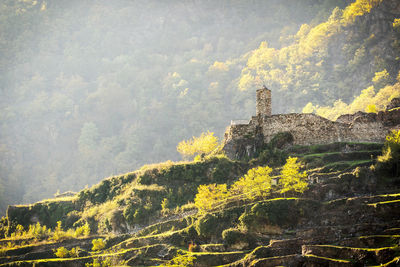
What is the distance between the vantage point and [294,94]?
146 m

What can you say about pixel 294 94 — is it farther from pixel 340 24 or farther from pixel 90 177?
pixel 90 177

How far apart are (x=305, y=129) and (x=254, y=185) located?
1361 centimetres

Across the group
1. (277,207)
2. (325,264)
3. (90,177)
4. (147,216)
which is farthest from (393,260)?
(90,177)

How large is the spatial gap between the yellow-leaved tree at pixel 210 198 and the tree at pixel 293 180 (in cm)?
742

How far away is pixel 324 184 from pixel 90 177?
4921 inches

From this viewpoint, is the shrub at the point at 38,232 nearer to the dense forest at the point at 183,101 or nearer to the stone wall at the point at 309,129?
the stone wall at the point at 309,129

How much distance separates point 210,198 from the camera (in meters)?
51.6

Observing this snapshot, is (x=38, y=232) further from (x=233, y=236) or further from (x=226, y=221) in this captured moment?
(x=233, y=236)

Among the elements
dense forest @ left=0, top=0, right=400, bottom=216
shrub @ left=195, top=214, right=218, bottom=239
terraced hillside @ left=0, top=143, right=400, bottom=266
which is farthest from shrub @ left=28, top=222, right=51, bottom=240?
dense forest @ left=0, top=0, right=400, bottom=216

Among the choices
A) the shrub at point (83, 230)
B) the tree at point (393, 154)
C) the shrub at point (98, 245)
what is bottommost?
the shrub at point (98, 245)

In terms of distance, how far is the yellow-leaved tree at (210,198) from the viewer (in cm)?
5134

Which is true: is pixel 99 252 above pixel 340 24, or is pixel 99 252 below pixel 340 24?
below

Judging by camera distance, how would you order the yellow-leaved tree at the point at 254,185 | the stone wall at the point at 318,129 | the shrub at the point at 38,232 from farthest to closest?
the shrub at the point at 38,232 → the stone wall at the point at 318,129 → the yellow-leaved tree at the point at 254,185

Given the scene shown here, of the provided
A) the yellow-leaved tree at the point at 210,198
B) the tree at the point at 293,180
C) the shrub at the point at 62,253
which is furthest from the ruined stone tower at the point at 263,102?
the shrub at the point at 62,253
